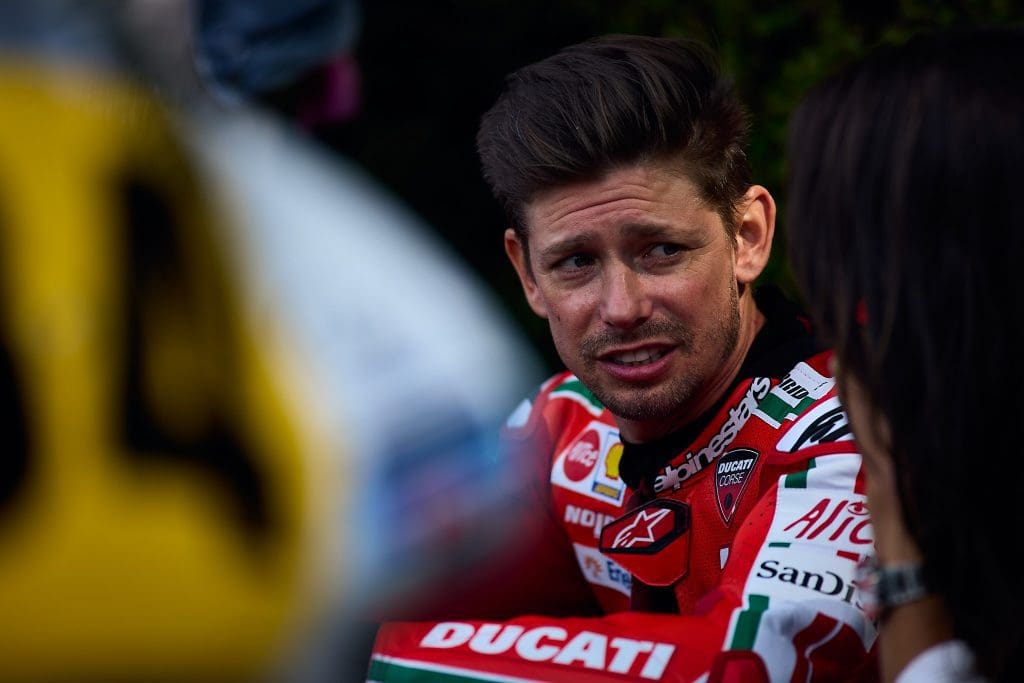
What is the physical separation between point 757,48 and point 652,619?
2313mm

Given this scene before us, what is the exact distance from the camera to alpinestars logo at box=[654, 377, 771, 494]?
2.10 m

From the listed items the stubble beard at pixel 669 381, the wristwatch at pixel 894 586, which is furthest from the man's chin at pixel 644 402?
the wristwatch at pixel 894 586

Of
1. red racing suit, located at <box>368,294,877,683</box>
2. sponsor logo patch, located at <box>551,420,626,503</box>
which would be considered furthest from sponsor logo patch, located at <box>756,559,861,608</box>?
sponsor logo patch, located at <box>551,420,626,503</box>

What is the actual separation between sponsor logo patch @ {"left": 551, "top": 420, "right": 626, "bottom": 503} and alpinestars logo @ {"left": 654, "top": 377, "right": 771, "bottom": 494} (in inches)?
9.3

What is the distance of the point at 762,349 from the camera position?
7.20 feet

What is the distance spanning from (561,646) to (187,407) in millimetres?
900

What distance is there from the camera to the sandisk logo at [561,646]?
1.56 meters

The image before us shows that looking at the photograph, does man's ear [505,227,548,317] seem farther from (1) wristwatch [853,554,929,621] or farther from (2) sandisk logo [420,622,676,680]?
(1) wristwatch [853,554,929,621]

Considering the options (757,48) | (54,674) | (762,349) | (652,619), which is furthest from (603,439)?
(757,48)

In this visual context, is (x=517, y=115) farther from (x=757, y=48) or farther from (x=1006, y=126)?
(x=757, y=48)

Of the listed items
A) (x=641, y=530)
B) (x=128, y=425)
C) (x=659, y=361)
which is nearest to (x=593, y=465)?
(x=641, y=530)

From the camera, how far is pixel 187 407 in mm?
2203

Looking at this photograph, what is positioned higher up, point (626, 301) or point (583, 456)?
point (626, 301)

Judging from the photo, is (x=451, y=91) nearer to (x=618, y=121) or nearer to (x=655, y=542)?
(x=618, y=121)
